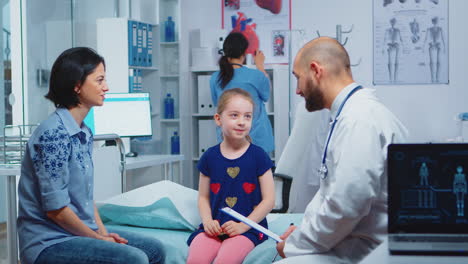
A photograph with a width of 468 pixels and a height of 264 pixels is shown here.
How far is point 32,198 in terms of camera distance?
2031 mm

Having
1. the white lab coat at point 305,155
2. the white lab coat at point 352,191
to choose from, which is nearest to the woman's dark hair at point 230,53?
the white lab coat at point 305,155

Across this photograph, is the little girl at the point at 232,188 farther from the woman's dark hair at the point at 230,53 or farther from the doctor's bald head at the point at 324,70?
the woman's dark hair at the point at 230,53

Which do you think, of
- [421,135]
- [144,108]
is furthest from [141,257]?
[421,135]

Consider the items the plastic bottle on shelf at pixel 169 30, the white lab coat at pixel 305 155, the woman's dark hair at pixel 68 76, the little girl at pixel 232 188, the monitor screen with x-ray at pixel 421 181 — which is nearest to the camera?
the monitor screen with x-ray at pixel 421 181

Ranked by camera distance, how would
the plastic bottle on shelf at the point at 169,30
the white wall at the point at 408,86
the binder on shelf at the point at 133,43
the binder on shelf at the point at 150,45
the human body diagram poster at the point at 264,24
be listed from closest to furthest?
the binder on shelf at the point at 133,43
the binder on shelf at the point at 150,45
the plastic bottle on shelf at the point at 169,30
the white wall at the point at 408,86
the human body diagram poster at the point at 264,24

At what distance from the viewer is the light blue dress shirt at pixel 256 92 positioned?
4715mm

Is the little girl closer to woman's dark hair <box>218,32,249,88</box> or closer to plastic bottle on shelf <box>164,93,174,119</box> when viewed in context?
woman's dark hair <box>218,32,249,88</box>

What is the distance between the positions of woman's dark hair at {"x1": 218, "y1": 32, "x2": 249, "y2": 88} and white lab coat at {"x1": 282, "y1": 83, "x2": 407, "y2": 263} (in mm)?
2878

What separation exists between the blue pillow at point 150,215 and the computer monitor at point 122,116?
1.62 m

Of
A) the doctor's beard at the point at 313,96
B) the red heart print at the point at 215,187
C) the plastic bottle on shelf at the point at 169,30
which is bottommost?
the red heart print at the point at 215,187

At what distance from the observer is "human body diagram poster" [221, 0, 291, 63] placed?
21.1 feet

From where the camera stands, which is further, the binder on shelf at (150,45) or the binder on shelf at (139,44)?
the binder on shelf at (150,45)

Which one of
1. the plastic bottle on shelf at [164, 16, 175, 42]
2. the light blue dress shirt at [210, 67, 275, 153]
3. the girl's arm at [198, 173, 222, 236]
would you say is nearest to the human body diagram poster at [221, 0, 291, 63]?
the plastic bottle on shelf at [164, 16, 175, 42]

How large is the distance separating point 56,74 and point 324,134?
1.85 m
